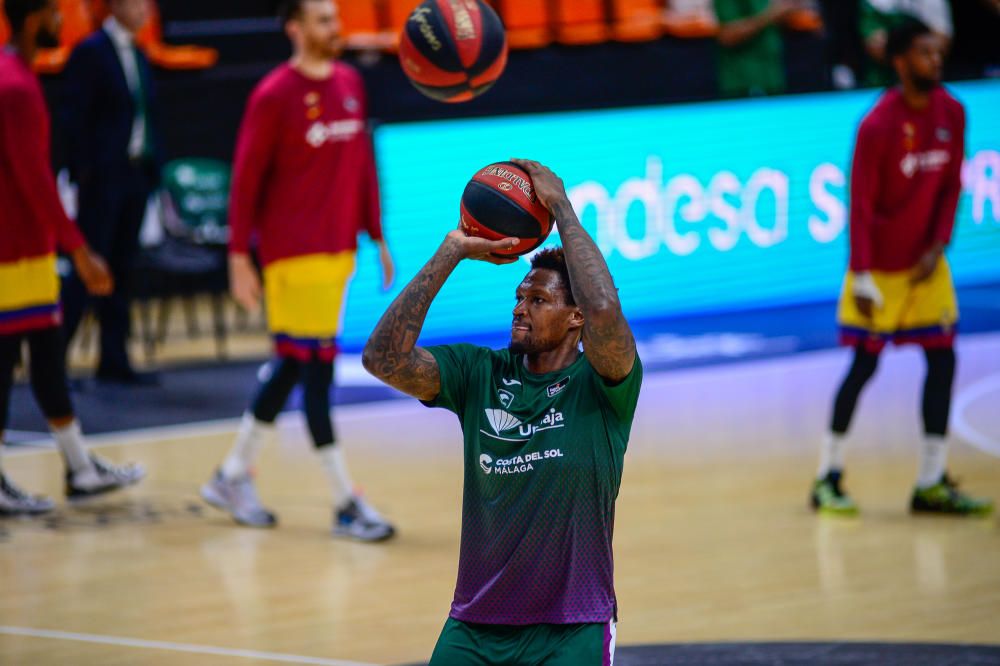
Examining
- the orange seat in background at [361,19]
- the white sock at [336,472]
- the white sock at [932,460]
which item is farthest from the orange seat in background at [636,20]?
the white sock at [336,472]

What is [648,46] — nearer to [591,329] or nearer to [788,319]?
[788,319]

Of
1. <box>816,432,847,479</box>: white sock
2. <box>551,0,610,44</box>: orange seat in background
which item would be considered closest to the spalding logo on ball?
<box>816,432,847,479</box>: white sock

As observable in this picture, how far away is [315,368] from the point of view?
7.21 m

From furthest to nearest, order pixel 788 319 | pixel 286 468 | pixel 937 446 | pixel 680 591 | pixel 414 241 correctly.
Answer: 1. pixel 788 319
2. pixel 414 241
3. pixel 286 468
4. pixel 937 446
5. pixel 680 591

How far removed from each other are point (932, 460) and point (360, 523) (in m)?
2.66

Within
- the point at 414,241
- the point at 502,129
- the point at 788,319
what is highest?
the point at 502,129

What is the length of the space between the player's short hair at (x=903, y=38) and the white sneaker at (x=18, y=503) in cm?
453

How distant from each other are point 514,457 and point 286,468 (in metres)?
4.90

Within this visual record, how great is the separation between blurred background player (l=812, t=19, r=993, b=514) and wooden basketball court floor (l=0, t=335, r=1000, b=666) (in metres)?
0.27

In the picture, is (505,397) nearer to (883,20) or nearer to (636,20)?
(883,20)

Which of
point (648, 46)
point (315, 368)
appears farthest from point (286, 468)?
point (648, 46)

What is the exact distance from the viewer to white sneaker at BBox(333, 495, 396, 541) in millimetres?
7156

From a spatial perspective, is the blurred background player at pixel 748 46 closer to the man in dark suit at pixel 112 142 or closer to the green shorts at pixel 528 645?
the man in dark suit at pixel 112 142

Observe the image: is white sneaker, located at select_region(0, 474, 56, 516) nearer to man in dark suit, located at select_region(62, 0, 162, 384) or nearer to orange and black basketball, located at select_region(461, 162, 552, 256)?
man in dark suit, located at select_region(62, 0, 162, 384)
